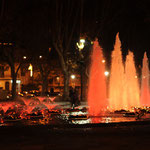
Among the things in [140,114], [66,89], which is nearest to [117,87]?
[140,114]

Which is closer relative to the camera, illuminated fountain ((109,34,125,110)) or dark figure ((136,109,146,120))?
dark figure ((136,109,146,120))

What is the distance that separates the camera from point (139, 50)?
40688 mm

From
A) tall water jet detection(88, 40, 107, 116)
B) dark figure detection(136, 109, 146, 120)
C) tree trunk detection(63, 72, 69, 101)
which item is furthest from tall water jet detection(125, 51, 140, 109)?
tree trunk detection(63, 72, 69, 101)

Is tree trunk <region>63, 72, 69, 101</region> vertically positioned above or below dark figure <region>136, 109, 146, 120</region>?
above

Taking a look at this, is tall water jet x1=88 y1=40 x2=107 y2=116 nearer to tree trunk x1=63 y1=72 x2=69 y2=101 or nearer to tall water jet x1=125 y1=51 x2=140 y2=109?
tall water jet x1=125 y1=51 x2=140 y2=109

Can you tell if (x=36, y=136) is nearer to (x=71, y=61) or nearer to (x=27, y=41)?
(x=71, y=61)

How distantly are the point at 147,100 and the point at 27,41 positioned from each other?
1542 centimetres

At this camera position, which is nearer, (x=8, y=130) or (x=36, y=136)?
(x=36, y=136)

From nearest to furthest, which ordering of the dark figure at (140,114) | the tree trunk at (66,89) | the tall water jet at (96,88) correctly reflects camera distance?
the dark figure at (140,114), the tall water jet at (96,88), the tree trunk at (66,89)

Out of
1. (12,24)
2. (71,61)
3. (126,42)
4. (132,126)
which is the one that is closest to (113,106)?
(132,126)

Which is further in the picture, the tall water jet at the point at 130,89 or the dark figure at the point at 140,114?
the tall water jet at the point at 130,89

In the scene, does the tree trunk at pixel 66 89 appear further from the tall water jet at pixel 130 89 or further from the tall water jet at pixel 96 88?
the tall water jet at pixel 96 88

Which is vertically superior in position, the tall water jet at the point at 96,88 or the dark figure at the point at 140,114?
the tall water jet at the point at 96,88

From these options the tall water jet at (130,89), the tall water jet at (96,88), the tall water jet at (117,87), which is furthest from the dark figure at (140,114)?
the tall water jet at (130,89)
